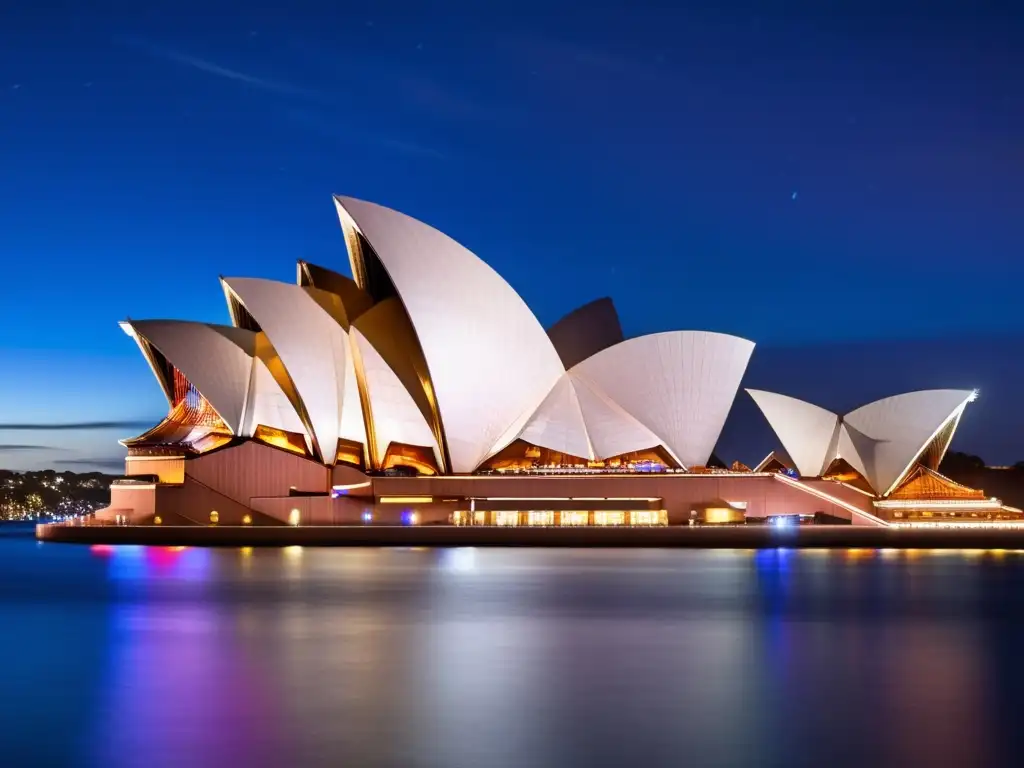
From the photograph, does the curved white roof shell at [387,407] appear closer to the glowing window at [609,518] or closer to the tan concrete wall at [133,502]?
the glowing window at [609,518]

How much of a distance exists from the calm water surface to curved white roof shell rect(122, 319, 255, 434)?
13.6 metres

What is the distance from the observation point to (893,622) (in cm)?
2172

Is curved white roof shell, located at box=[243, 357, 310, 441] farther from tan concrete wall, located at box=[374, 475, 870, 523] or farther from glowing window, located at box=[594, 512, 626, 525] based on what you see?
glowing window, located at box=[594, 512, 626, 525]

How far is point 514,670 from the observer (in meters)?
16.2

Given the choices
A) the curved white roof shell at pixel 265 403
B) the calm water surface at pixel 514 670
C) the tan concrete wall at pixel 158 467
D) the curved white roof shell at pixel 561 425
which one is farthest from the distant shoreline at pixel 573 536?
the calm water surface at pixel 514 670

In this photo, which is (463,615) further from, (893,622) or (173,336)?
(173,336)

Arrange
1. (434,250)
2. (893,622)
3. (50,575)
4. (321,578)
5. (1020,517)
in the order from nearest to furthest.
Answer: (893,622), (321,578), (50,575), (434,250), (1020,517)

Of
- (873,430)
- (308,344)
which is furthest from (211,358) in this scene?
(873,430)

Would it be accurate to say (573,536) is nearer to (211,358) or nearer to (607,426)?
(607,426)

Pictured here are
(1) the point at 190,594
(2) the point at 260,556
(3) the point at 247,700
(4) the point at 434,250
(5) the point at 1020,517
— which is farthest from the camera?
(5) the point at 1020,517

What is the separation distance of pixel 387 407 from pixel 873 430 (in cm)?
1899

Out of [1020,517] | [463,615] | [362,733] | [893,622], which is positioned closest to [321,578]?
[463,615]

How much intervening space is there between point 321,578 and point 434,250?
15729 mm

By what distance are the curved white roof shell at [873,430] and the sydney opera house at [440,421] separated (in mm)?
173
